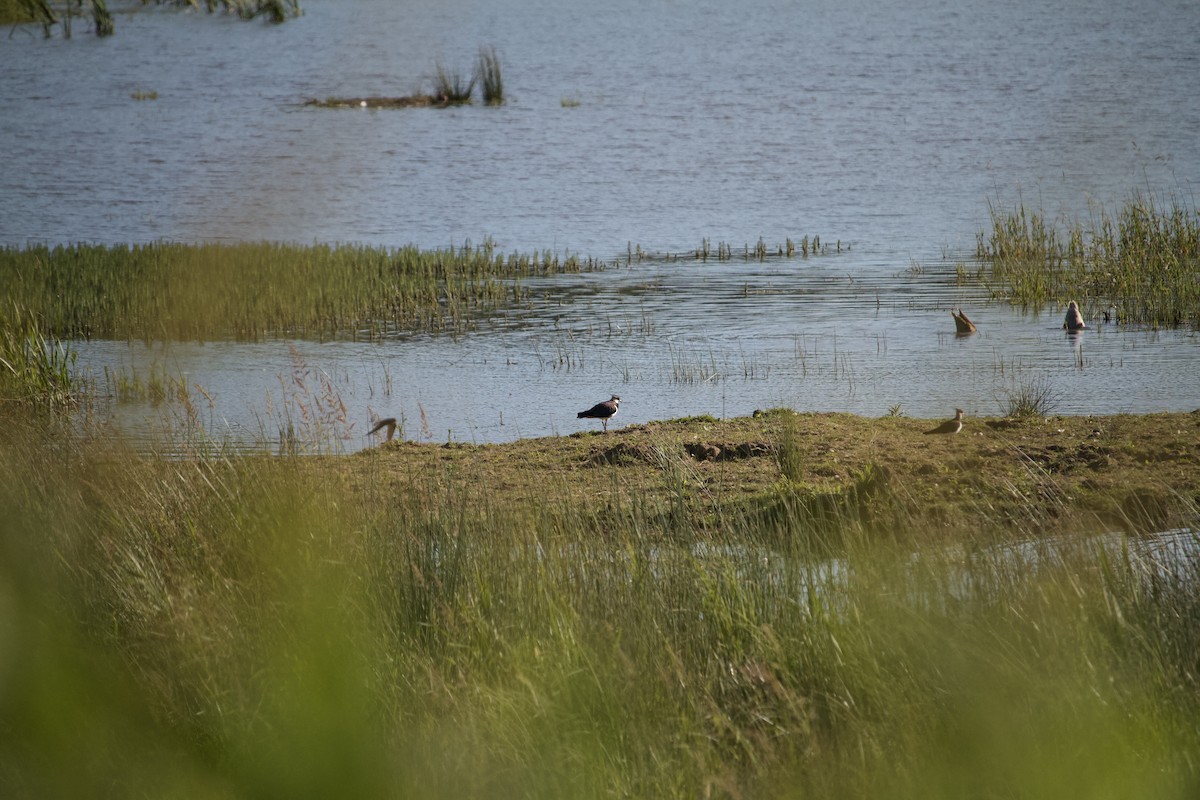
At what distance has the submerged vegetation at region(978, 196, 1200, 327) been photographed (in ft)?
44.2

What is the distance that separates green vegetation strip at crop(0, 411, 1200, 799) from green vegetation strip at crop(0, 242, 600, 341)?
928 centimetres

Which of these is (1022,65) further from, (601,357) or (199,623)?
(199,623)

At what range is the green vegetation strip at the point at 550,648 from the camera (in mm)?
1596

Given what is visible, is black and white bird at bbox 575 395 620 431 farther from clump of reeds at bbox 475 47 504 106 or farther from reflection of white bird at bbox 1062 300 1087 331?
clump of reeds at bbox 475 47 504 106

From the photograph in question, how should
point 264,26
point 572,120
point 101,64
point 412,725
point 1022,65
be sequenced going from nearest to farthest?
point 412,725, point 264,26, point 1022,65, point 572,120, point 101,64

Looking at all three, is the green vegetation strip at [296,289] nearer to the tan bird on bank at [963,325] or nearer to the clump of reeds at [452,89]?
the tan bird on bank at [963,325]

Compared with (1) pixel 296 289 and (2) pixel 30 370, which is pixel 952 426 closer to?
(2) pixel 30 370

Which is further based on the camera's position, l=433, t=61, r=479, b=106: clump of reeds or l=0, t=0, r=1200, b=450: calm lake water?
l=433, t=61, r=479, b=106: clump of reeds

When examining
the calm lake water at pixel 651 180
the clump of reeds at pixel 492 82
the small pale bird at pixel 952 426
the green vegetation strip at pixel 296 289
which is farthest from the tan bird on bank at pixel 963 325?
the clump of reeds at pixel 492 82

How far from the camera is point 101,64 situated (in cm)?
6094

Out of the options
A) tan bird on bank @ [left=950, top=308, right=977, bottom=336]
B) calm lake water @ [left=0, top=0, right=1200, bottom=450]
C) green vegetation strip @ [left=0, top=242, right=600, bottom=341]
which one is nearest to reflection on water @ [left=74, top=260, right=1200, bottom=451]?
calm lake water @ [left=0, top=0, right=1200, bottom=450]

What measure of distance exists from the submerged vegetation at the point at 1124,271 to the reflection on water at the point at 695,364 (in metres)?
0.52

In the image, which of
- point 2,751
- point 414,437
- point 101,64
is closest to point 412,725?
point 2,751

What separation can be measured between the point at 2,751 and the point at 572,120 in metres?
44.2
